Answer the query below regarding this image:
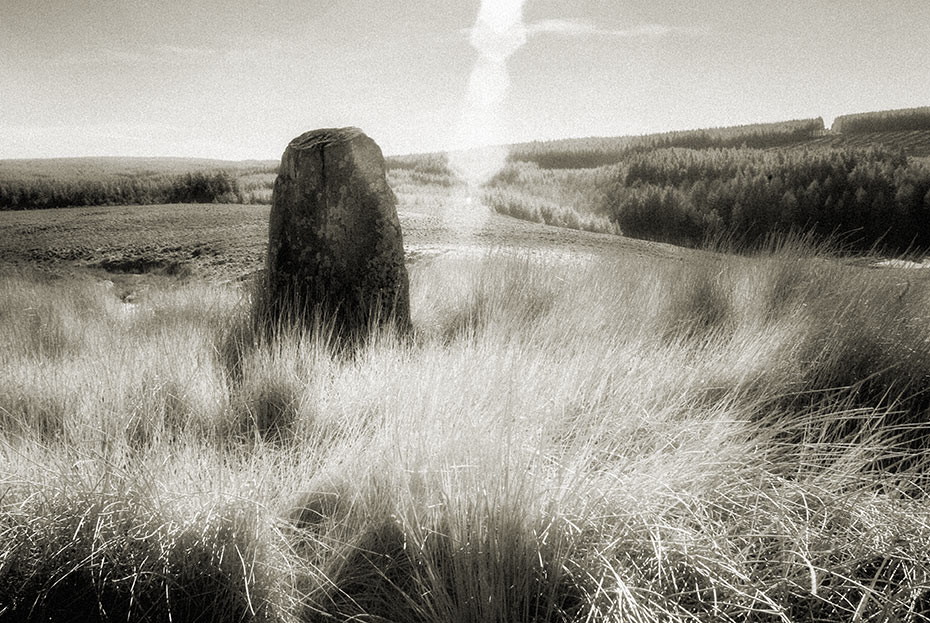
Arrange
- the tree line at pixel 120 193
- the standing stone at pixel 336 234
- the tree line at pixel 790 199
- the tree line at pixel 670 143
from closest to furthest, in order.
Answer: the standing stone at pixel 336 234 < the tree line at pixel 120 193 < the tree line at pixel 790 199 < the tree line at pixel 670 143

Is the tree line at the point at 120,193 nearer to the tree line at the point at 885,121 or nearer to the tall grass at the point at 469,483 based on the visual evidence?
the tall grass at the point at 469,483

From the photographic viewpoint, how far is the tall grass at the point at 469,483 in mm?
1313

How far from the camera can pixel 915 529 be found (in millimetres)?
1492

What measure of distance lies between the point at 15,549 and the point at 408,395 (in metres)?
1.20

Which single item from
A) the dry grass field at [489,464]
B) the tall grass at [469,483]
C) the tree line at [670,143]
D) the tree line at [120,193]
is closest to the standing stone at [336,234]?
the dry grass field at [489,464]

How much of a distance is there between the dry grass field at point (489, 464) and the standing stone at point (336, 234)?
0.24 m

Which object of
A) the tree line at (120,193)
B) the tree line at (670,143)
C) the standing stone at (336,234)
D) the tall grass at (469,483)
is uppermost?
the tree line at (670,143)

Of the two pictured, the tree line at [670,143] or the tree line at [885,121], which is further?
the tree line at [670,143]

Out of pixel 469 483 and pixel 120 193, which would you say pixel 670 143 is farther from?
pixel 469 483

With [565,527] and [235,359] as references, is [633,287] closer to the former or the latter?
[235,359]

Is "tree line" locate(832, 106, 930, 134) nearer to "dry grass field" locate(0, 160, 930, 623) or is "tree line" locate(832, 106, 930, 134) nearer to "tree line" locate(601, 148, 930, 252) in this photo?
"tree line" locate(601, 148, 930, 252)

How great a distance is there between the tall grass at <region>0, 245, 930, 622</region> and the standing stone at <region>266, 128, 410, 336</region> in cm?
34

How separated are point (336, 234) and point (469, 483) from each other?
2.21 metres

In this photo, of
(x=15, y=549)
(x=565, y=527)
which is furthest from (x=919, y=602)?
(x=15, y=549)
